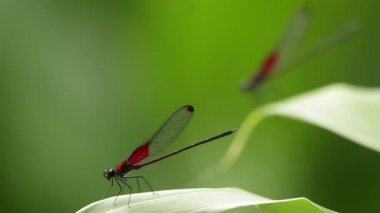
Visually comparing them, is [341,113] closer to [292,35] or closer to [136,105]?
[136,105]

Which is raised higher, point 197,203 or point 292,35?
point 292,35

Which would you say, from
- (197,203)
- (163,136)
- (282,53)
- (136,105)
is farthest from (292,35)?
(197,203)

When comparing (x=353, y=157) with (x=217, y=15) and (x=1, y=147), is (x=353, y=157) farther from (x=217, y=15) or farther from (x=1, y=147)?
(x=1, y=147)

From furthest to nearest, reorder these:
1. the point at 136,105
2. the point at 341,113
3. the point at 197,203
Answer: the point at 136,105 < the point at 341,113 < the point at 197,203

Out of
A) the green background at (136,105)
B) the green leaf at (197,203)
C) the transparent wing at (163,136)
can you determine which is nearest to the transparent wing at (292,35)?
the green background at (136,105)

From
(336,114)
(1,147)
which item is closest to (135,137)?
(1,147)

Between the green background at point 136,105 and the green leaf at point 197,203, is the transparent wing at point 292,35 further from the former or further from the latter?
the green leaf at point 197,203
